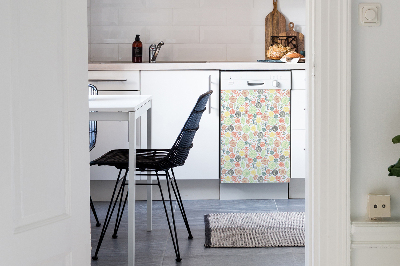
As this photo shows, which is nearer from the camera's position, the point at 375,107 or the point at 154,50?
the point at 375,107

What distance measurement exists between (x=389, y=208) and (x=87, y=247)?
1023 millimetres

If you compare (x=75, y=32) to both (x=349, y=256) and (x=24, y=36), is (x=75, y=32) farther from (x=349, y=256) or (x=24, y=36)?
(x=349, y=256)

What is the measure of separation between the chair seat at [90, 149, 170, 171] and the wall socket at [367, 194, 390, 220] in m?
1.22

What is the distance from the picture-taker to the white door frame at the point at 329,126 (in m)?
1.67

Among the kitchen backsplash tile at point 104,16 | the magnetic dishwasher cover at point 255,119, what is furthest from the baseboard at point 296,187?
the kitchen backsplash tile at point 104,16

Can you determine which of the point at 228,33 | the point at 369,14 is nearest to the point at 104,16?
the point at 228,33

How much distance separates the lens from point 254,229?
10.3 ft

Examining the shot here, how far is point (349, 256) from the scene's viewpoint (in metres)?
1.73

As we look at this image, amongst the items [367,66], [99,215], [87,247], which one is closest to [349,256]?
[367,66]

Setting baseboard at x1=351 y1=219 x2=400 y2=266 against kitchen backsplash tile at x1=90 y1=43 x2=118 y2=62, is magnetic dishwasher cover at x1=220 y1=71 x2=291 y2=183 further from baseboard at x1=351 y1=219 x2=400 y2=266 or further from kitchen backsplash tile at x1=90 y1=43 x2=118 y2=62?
baseboard at x1=351 y1=219 x2=400 y2=266

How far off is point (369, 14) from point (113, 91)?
2474mm

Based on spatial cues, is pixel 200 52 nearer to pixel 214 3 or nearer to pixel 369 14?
pixel 214 3

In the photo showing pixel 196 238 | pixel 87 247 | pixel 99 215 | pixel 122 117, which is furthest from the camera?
pixel 99 215

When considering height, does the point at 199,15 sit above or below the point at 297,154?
above
